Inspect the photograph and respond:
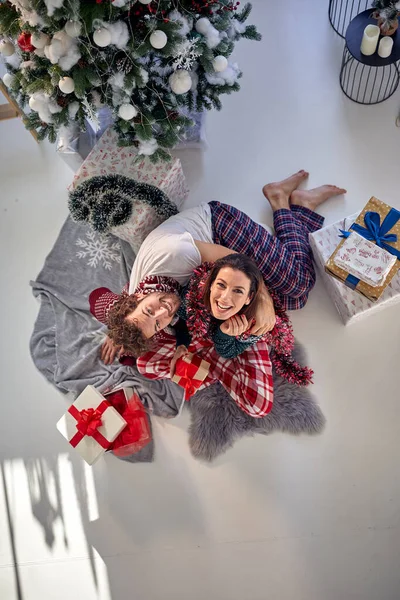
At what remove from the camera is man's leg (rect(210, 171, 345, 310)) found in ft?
6.43

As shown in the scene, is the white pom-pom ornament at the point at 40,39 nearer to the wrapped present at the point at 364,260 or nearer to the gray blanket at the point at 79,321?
the gray blanket at the point at 79,321

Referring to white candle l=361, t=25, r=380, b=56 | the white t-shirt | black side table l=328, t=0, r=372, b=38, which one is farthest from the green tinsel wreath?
black side table l=328, t=0, r=372, b=38

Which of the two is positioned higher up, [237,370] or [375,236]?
[375,236]

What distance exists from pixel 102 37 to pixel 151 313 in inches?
34.3

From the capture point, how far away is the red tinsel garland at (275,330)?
5.72ft

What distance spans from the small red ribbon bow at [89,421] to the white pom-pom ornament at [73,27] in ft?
4.51

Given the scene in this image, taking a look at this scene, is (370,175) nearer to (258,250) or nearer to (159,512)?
(258,250)

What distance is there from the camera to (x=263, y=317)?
5.63 ft

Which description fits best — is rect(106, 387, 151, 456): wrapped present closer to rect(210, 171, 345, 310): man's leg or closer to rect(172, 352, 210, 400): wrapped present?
rect(172, 352, 210, 400): wrapped present

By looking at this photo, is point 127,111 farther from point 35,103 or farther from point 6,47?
point 6,47

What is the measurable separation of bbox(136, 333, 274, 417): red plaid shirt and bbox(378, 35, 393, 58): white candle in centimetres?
135

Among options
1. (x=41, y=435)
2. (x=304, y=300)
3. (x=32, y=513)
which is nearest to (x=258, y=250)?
(x=304, y=300)

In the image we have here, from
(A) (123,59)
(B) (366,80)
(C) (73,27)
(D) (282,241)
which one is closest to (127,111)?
(A) (123,59)

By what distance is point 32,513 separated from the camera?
208 cm
